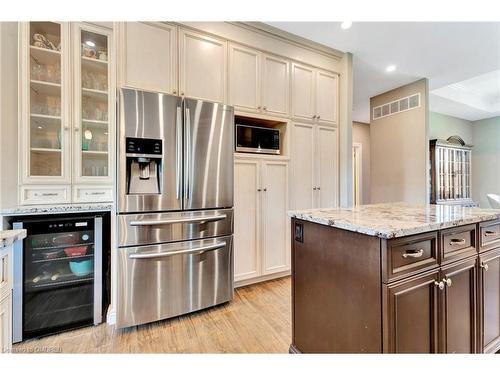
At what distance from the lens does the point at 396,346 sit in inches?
37.7

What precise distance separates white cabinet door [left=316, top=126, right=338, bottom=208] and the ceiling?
41.8 inches

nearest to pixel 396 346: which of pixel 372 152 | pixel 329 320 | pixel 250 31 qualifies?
pixel 329 320

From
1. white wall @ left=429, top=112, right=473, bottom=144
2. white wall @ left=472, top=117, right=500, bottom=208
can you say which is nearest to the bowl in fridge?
white wall @ left=429, top=112, right=473, bottom=144

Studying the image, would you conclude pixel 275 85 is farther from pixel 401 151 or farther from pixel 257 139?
pixel 401 151

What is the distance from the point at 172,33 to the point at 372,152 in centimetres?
418

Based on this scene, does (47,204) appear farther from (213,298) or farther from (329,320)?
(329,320)

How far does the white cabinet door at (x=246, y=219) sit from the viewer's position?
2375mm

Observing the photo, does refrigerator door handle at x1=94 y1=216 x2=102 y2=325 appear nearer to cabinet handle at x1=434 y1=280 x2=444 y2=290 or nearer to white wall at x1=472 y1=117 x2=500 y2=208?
cabinet handle at x1=434 y1=280 x2=444 y2=290

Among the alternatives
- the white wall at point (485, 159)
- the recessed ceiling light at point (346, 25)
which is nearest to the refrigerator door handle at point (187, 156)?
the recessed ceiling light at point (346, 25)

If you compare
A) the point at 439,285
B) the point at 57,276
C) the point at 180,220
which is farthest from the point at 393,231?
the point at 57,276

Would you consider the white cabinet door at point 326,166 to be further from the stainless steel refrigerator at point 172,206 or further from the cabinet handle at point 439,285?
the cabinet handle at point 439,285

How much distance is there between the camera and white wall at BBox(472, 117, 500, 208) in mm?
5832

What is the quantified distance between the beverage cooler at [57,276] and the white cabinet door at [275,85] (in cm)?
200
